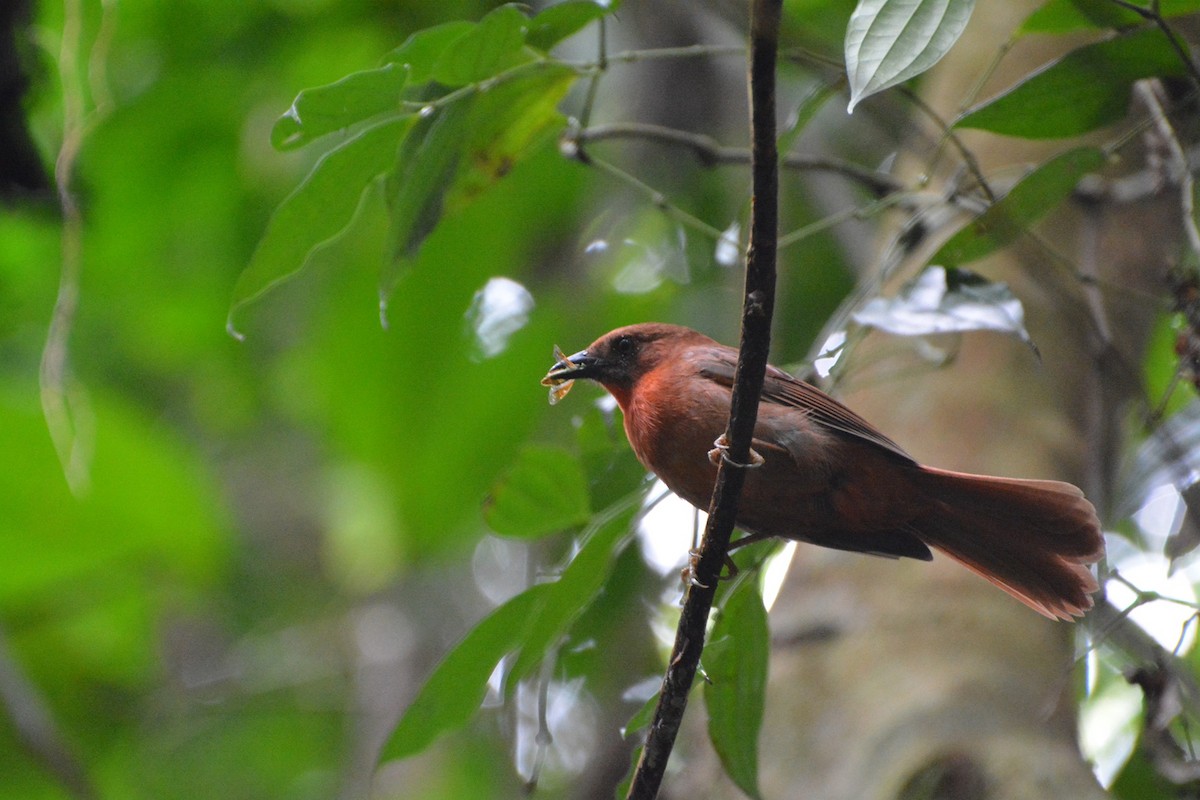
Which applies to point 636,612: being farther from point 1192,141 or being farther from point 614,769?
point 1192,141

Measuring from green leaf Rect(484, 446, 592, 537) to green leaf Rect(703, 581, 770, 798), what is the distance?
46cm

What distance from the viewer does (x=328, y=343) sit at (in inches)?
187

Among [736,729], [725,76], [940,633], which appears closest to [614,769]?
[940,633]

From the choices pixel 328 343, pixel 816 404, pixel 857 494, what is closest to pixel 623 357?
pixel 816 404

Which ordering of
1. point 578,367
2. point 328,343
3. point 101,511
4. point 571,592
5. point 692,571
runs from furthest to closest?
point 328,343 < point 101,511 < point 578,367 < point 571,592 < point 692,571

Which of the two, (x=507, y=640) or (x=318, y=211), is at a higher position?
(x=318, y=211)

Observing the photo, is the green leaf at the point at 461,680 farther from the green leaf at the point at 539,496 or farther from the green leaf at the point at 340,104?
the green leaf at the point at 340,104

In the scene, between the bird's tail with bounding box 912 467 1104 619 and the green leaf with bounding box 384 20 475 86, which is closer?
the green leaf with bounding box 384 20 475 86

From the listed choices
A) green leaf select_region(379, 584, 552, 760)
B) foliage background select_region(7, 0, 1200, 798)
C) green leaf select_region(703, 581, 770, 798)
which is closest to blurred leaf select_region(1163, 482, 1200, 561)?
green leaf select_region(703, 581, 770, 798)

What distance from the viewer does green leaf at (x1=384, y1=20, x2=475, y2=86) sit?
2.04 meters

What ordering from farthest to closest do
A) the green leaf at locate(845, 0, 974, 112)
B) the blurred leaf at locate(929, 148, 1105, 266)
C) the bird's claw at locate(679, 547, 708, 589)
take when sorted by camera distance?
1. the blurred leaf at locate(929, 148, 1105, 266)
2. the bird's claw at locate(679, 547, 708, 589)
3. the green leaf at locate(845, 0, 974, 112)

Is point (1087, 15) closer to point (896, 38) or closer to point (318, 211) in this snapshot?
point (896, 38)

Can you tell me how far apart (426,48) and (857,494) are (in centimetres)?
130

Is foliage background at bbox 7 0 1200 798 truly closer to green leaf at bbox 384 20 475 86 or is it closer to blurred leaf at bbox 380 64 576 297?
blurred leaf at bbox 380 64 576 297
